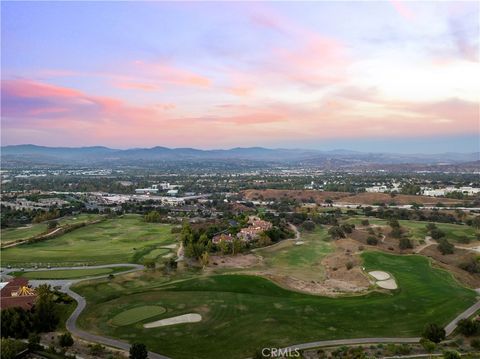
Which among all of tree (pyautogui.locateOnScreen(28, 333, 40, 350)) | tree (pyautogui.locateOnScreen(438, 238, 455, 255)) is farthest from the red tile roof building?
tree (pyautogui.locateOnScreen(28, 333, 40, 350))

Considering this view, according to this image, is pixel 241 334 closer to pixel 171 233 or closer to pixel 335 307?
pixel 335 307

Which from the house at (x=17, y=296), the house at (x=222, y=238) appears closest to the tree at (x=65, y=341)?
the house at (x=17, y=296)

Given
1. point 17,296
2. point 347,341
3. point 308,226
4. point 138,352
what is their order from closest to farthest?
point 138,352, point 347,341, point 17,296, point 308,226

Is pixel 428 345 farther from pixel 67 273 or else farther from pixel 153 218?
pixel 153 218

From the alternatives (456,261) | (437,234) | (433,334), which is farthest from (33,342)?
(437,234)

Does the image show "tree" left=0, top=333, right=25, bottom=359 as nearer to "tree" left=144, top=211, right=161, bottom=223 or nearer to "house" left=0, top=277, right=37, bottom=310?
"house" left=0, top=277, right=37, bottom=310

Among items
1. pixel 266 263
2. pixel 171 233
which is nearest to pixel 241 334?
pixel 266 263
